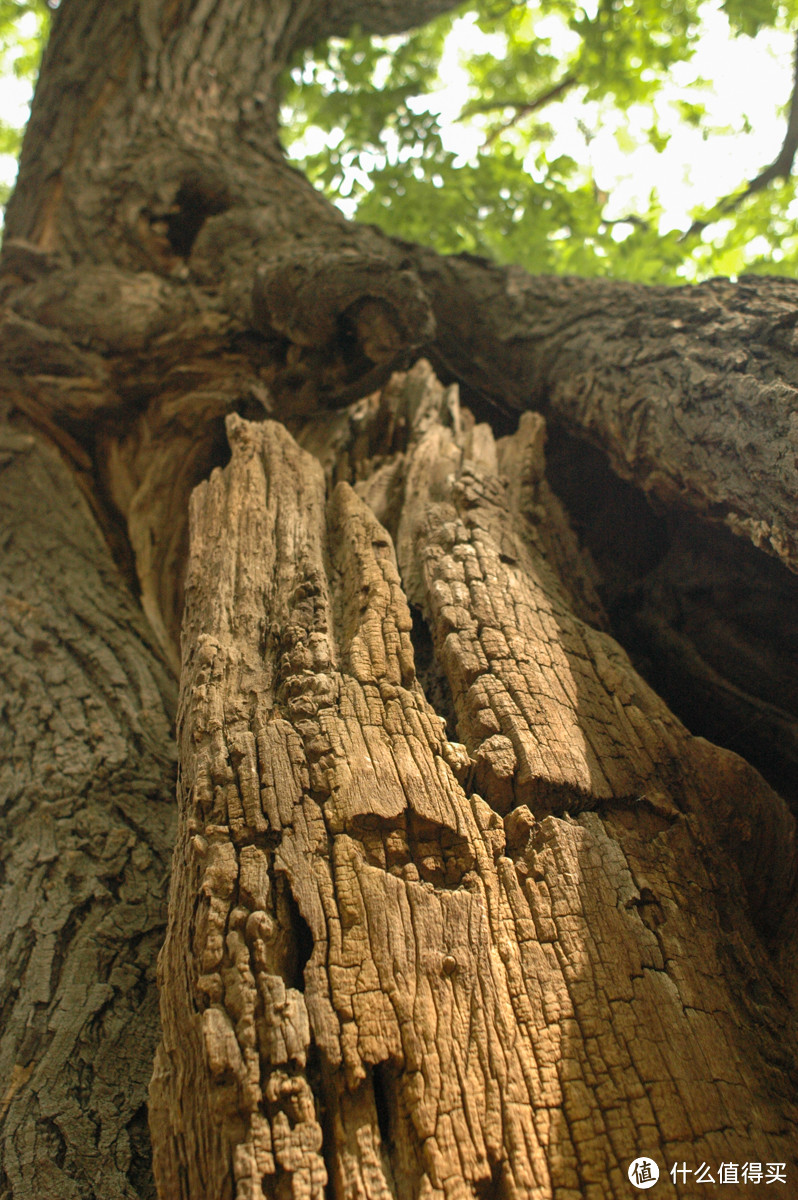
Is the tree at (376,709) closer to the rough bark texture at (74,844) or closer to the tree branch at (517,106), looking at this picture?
the rough bark texture at (74,844)

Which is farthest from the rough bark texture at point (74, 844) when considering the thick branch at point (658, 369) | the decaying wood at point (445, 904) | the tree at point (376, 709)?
the thick branch at point (658, 369)

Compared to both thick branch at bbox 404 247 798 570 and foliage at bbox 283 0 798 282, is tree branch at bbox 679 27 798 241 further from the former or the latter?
thick branch at bbox 404 247 798 570

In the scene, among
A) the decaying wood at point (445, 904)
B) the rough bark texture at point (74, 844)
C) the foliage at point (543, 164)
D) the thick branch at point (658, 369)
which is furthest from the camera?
the foliage at point (543, 164)

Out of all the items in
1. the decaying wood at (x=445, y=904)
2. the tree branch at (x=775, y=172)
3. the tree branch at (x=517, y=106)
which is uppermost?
the tree branch at (x=517, y=106)

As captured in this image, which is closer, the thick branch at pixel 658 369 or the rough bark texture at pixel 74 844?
the rough bark texture at pixel 74 844

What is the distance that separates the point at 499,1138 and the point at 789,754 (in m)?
1.51

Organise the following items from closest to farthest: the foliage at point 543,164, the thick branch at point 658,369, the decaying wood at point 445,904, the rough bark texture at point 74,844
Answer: the decaying wood at point 445,904
the rough bark texture at point 74,844
the thick branch at point 658,369
the foliage at point 543,164

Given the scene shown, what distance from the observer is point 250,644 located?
206 cm

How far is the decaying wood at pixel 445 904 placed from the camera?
4.30 ft

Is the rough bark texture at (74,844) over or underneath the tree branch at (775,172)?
underneath

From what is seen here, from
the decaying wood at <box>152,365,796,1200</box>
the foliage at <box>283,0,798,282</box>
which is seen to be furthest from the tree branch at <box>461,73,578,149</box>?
the decaying wood at <box>152,365,796,1200</box>

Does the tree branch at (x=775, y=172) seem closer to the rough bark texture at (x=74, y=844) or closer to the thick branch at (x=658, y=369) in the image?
the thick branch at (x=658, y=369)

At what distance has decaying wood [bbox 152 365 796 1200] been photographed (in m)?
1.31

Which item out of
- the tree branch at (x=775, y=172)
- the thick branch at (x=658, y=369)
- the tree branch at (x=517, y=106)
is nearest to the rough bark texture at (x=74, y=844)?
the thick branch at (x=658, y=369)
